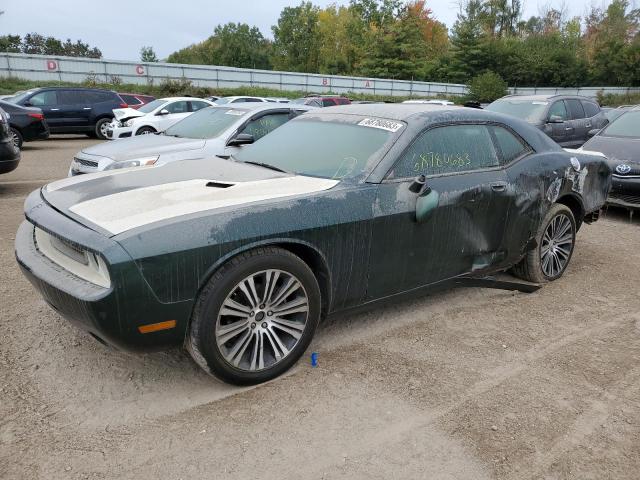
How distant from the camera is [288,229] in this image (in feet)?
10.0

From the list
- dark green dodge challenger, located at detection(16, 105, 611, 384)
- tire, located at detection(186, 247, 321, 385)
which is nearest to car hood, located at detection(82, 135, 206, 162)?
dark green dodge challenger, located at detection(16, 105, 611, 384)

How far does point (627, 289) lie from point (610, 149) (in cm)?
386

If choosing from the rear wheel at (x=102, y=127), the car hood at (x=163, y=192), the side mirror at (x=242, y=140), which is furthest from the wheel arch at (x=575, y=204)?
the rear wheel at (x=102, y=127)

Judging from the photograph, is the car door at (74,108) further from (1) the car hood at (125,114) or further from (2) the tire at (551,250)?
(2) the tire at (551,250)

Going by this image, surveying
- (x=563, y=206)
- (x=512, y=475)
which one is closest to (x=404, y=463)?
(x=512, y=475)

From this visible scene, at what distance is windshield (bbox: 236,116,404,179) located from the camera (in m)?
3.64

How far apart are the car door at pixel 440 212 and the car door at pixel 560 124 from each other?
23.0ft

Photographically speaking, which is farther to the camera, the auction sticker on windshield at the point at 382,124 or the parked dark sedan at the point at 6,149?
the parked dark sedan at the point at 6,149

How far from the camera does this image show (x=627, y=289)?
194 inches

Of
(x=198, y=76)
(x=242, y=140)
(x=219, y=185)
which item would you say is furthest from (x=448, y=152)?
(x=198, y=76)

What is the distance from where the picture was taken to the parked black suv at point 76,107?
655 inches

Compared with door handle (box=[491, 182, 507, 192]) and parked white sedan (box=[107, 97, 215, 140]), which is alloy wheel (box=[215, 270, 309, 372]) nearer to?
door handle (box=[491, 182, 507, 192])

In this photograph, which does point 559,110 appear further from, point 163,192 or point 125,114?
point 125,114

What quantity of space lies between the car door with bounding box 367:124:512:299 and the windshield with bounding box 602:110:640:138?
534 centimetres
